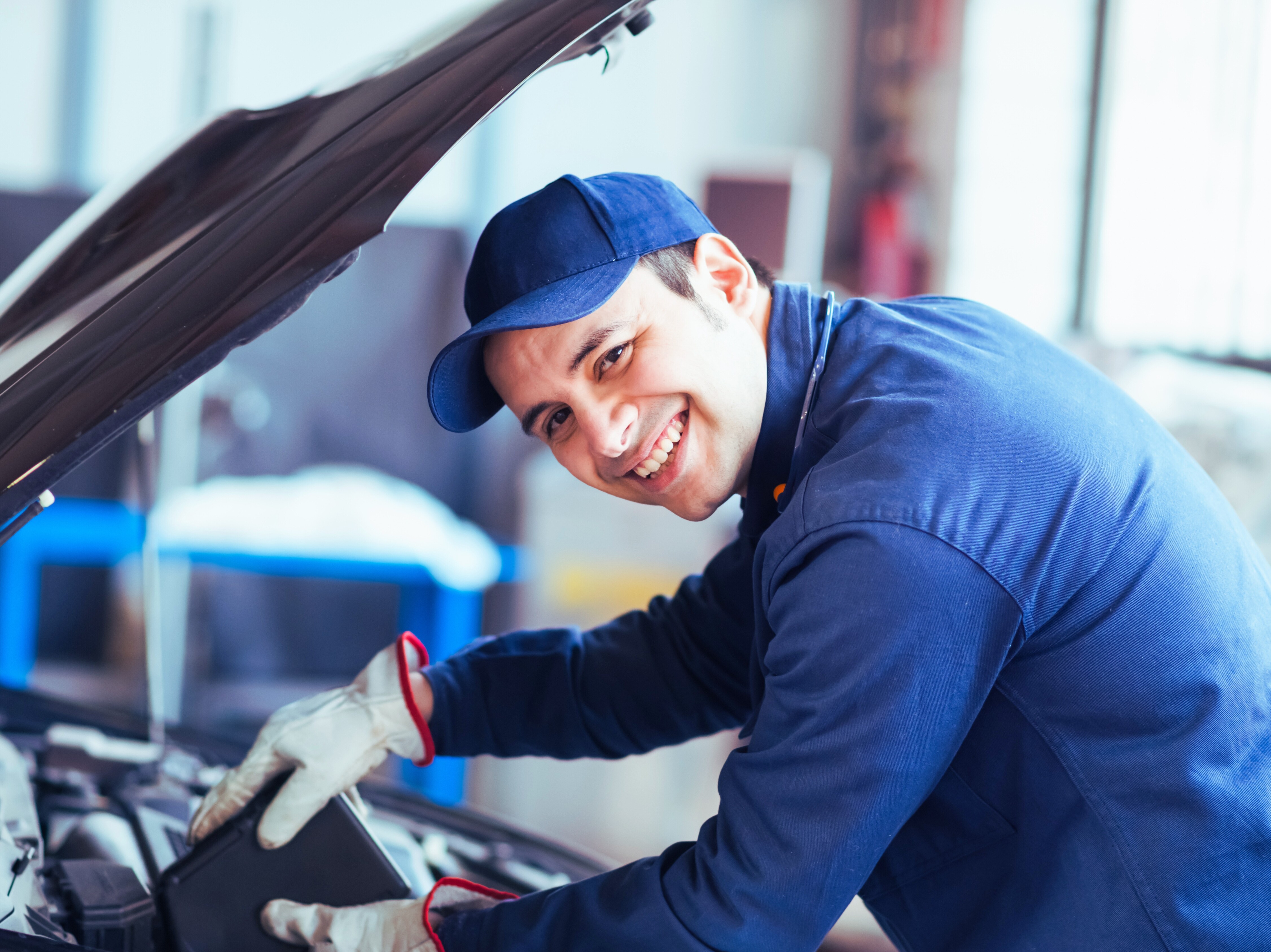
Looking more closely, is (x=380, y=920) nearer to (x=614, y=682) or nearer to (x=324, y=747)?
(x=324, y=747)

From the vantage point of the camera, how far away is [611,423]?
1076mm

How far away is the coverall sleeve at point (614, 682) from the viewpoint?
134cm

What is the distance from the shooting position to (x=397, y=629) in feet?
13.6

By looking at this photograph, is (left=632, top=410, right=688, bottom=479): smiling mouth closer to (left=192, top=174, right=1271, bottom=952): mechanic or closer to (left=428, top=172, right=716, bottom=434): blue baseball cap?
(left=192, top=174, right=1271, bottom=952): mechanic

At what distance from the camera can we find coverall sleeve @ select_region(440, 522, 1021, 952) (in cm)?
83

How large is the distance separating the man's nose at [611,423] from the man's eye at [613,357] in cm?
4

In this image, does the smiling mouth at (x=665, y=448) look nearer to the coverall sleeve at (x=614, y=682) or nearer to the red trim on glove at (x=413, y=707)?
the coverall sleeve at (x=614, y=682)

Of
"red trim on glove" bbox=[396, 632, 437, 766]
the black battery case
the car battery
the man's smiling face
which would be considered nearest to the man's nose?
the man's smiling face

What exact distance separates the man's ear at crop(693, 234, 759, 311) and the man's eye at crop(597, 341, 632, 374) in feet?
0.39

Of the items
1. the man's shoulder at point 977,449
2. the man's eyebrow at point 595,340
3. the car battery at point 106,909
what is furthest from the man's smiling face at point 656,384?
the car battery at point 106,909

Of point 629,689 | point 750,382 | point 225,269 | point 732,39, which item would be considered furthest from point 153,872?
point 732,39

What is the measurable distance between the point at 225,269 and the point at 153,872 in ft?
2.27

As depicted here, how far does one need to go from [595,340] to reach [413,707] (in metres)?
0.49

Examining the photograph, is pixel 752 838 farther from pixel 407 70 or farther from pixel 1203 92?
pixel 1203 92
